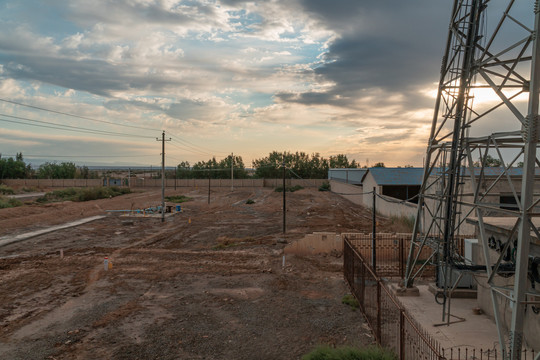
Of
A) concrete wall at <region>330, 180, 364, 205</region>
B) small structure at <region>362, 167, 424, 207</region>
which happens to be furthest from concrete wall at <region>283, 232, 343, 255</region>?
small structure at <region>362, 167, 424, 207</region>

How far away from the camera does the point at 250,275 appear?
17.5m

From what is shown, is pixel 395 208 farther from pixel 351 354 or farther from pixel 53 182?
pixel 53 182

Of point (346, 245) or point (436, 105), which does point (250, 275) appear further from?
point (436, 105)

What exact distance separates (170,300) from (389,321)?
26.5 ft

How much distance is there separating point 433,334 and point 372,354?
3718 mm

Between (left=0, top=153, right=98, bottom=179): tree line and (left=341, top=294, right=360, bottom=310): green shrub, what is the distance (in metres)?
120

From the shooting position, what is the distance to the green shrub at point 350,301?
43.2 feet

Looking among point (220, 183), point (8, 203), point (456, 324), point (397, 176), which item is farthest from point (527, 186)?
point (220, 183)

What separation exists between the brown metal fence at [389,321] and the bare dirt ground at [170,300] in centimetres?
60

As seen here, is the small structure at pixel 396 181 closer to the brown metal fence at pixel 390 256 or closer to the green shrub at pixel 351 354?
the brown metal fence at pixel 390 256

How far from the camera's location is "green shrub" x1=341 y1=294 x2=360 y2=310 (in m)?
13.2

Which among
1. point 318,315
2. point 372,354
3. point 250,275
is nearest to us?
point 372,354

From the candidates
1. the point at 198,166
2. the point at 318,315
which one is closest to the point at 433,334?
the point at 318,315

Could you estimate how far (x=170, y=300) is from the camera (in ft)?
46.4
